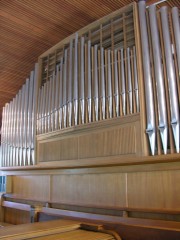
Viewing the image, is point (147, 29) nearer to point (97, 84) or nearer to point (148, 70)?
point (148, 70)

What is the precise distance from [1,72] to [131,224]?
4.39 m

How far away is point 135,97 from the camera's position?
3770 millimetres

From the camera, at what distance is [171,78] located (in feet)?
11.3

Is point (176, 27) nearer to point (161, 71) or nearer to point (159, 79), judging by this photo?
point (161, 71)

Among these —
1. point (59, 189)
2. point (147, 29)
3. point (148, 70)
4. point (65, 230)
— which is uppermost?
point (147, 29)

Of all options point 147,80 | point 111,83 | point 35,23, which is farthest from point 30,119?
point 147,80

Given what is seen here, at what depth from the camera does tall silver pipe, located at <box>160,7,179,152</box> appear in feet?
10.6

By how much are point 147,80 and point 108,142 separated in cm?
102

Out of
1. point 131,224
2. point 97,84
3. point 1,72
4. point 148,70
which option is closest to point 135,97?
point 148,70

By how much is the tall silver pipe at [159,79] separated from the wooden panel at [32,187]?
2579 mm

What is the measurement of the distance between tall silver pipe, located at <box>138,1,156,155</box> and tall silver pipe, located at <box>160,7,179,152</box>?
0.85 feet

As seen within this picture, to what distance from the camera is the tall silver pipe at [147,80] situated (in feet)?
11.5

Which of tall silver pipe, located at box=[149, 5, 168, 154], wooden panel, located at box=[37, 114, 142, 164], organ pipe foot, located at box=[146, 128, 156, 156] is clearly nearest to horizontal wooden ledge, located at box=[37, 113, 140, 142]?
wooden panel, located at box=[37, 114, 142, 164]

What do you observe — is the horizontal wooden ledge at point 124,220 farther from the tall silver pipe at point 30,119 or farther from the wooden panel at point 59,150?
the tall silver pipe at point 30,119
